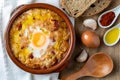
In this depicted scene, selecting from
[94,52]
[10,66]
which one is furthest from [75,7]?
[10,66]

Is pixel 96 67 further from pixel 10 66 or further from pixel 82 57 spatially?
pixel 10 66

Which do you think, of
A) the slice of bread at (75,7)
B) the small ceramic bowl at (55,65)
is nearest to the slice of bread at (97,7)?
the slice of bread at (75,7)

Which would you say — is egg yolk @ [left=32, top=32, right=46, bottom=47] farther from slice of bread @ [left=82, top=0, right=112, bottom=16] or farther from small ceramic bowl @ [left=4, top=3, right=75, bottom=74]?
slice of bread @ [left=82, top=0, right=112, bottom=16]

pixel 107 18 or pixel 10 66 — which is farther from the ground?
pixel 107 18

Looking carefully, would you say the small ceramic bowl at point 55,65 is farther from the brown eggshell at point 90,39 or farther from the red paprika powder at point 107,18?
Result: the red paprika powder at point 107,18

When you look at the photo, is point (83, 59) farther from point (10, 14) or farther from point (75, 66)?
point (10, 14)
